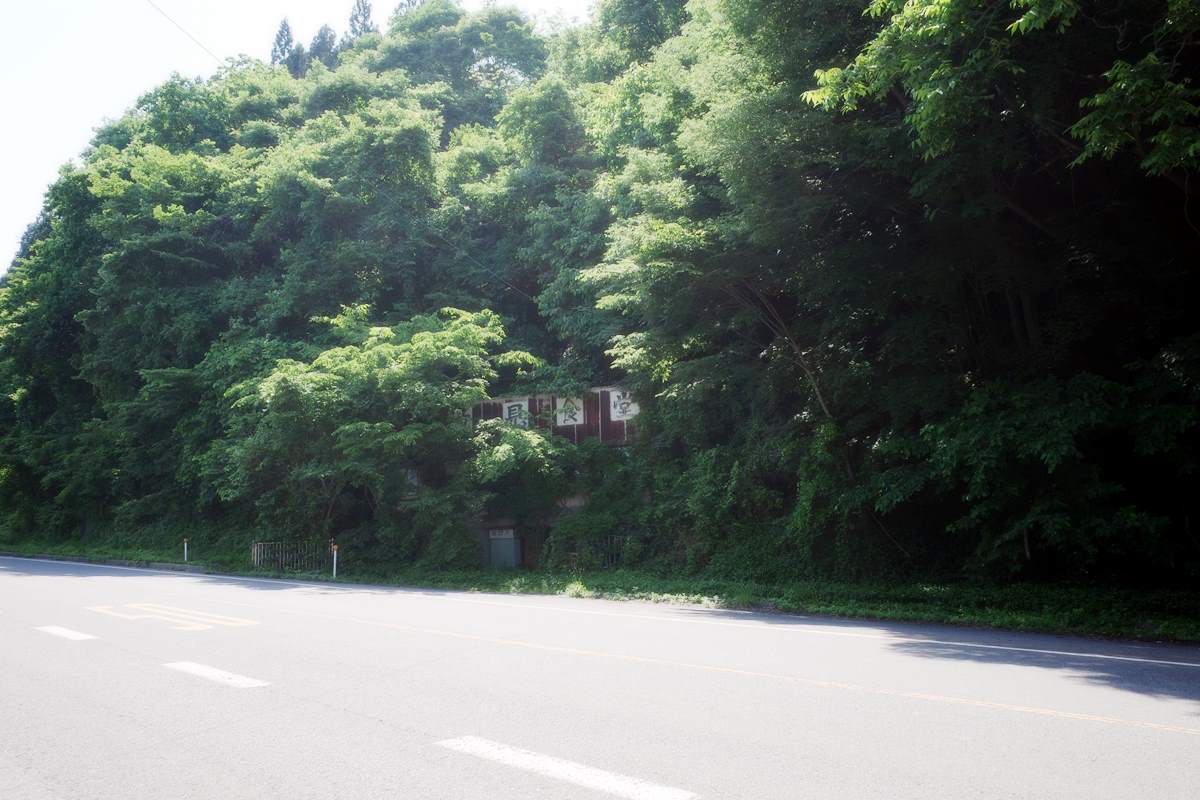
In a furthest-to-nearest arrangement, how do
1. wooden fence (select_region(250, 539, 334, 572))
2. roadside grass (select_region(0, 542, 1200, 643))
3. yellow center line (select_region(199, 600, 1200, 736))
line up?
wooden fence (select_region(250, 539, 334, 572)) → roadside grass (select_region(0, 542, 1200, 643)) → yellow center line (select_region(199, 600, 1200, 736))

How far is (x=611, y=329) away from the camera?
24.0 metres

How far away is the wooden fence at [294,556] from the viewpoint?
24.9 metres

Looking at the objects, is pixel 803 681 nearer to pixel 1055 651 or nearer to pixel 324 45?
pixel 1055 651

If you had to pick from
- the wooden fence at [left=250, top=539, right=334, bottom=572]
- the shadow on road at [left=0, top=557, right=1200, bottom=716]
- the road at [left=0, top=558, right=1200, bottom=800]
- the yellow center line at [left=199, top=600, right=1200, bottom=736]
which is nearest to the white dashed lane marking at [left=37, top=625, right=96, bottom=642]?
the road at [left=0, top=558, right=1200, bottom=800]

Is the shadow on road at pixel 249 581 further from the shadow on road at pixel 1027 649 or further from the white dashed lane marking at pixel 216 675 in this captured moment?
the white dashed lane marking at pixel 216 675

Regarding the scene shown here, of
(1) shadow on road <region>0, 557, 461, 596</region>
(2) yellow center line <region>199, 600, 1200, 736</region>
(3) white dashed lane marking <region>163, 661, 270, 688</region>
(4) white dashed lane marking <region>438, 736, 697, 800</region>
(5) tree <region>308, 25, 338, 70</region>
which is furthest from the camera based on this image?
(5) tree <region>308, 25, 338, 70</region>

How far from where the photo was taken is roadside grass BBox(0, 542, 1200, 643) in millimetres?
11758

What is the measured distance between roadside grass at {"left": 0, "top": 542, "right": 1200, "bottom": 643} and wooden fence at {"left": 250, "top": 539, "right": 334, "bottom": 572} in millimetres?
3281

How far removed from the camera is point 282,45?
7869 centimetres

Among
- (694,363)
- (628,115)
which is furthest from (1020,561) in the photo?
(628,115)

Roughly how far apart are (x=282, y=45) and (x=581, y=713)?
85.2 m

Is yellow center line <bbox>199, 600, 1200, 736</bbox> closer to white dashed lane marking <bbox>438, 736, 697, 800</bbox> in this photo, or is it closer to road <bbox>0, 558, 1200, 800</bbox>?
road <bbox>0, 558, 1200, 800</bbox>

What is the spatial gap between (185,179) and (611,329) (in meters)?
21.9

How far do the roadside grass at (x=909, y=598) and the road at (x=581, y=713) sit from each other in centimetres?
114
